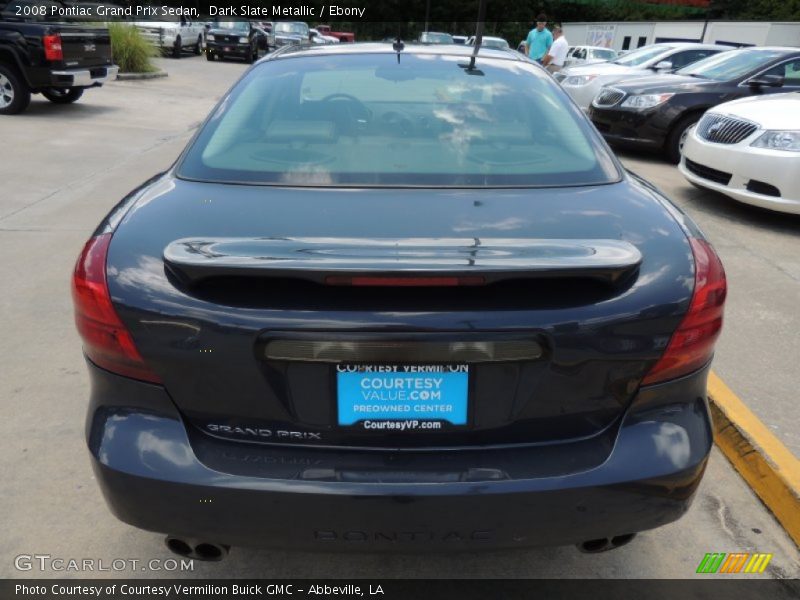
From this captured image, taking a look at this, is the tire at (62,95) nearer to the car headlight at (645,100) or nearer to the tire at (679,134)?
the car headlight at (645,100)

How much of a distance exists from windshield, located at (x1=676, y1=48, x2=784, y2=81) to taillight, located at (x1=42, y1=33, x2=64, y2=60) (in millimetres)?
9273

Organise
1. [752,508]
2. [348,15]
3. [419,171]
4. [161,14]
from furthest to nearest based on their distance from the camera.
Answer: [348,15]
[161,14]
[752,508]
[419,171]

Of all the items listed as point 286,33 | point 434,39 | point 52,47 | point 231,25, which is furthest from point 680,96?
point 286,33

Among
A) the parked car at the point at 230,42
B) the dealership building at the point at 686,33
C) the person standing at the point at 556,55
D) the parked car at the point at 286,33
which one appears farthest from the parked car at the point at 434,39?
the dealership building at the point at 686,33

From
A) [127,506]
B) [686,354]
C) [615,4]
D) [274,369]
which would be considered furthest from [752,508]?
[615,4]

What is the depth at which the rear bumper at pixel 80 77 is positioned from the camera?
10719mm

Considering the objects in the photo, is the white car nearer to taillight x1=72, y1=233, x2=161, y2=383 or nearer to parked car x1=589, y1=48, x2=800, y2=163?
parked car x1=589, y1=48, x2=800, y2=163

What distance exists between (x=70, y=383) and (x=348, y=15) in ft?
204

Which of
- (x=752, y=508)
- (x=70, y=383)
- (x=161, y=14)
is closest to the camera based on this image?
(x=752, y=508)

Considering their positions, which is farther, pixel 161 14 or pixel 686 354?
pixel 161 14

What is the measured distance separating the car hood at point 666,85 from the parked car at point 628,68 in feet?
7.03

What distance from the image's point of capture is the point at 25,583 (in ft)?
7.92

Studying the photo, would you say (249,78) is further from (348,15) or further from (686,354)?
(348,15)

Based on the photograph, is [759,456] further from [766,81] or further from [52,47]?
[52,47]
